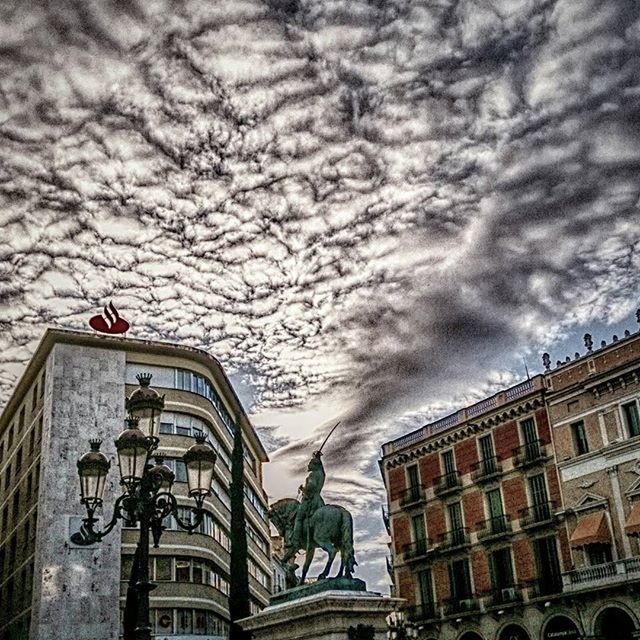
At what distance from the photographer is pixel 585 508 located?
38688 millimetres

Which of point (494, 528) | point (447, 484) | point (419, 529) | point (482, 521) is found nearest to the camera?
point (494, 528)

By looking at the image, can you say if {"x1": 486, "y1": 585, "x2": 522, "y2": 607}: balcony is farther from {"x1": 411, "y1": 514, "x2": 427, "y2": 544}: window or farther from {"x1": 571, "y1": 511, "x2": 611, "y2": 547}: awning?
{"x1": 411, "y1": 514, "x2": 427, "y2": 544}: window

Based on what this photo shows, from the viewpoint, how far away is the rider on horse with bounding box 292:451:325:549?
1445 cm

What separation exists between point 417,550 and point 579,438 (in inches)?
482

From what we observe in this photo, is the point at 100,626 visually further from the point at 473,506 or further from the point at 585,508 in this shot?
the point at 585,508

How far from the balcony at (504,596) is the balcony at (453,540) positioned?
3088mm

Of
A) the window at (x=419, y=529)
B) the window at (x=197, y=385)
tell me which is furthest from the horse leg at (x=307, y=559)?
the window at (x=419, y=529)

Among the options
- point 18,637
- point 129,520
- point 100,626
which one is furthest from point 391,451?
point 129,520

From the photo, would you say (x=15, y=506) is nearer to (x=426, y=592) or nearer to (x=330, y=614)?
(x=426, y=592)

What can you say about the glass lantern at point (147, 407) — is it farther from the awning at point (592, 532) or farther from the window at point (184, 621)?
the window at point (184, 621)

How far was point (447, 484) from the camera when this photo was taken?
4694cm

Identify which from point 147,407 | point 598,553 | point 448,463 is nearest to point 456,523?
point 448,463

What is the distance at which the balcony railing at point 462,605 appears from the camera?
43.4 m

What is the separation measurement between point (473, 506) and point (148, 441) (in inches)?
1396
